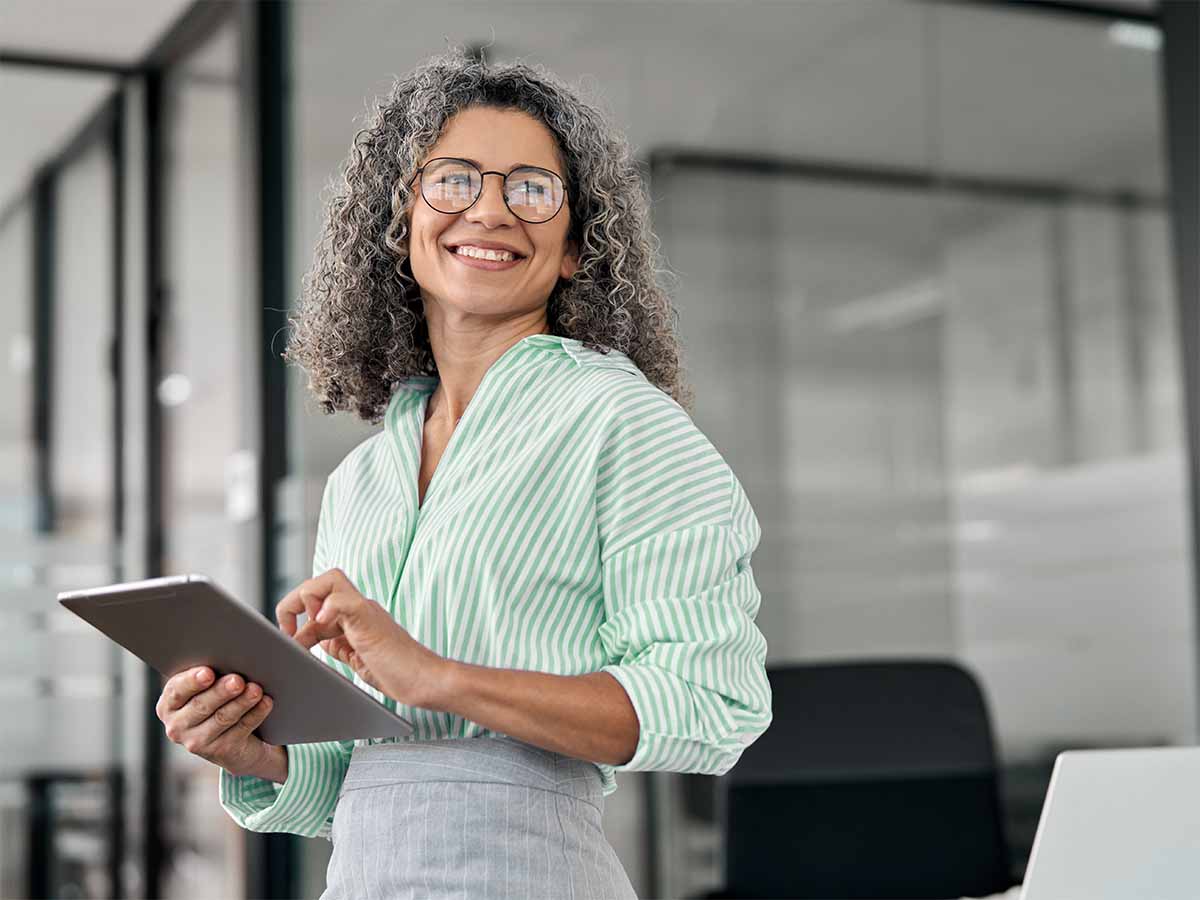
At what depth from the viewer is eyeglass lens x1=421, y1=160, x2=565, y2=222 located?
1325mm

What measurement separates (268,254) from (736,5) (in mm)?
1269

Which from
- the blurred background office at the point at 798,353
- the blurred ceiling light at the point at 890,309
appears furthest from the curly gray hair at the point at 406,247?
the blurred ceiling light at the point at 890,309

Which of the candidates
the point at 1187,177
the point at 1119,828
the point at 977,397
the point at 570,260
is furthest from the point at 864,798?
the point at 570,260

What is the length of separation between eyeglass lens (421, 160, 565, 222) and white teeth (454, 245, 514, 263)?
0.11 feet

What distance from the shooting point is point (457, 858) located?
1.19 metres

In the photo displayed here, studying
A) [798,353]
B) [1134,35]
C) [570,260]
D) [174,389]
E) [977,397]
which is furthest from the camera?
[174,389]

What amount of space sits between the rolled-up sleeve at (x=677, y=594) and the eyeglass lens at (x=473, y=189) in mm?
195

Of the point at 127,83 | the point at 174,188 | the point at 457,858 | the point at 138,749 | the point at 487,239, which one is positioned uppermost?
the point at 127,83

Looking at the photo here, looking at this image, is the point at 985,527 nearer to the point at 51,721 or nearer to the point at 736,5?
the point at 736,5

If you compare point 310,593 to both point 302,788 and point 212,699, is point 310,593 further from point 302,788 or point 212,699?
point 302,788

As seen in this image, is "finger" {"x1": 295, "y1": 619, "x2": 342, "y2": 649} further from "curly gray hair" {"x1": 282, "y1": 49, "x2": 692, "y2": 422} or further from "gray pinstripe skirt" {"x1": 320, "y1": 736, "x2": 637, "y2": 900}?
"curly gray hair" {"x1": 282, "y1": 49, "x2": 692, "y2": 422}

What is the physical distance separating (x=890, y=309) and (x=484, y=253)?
2.58m

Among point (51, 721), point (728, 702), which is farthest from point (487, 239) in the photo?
point (51, 721)

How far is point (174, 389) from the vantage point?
438 cm
